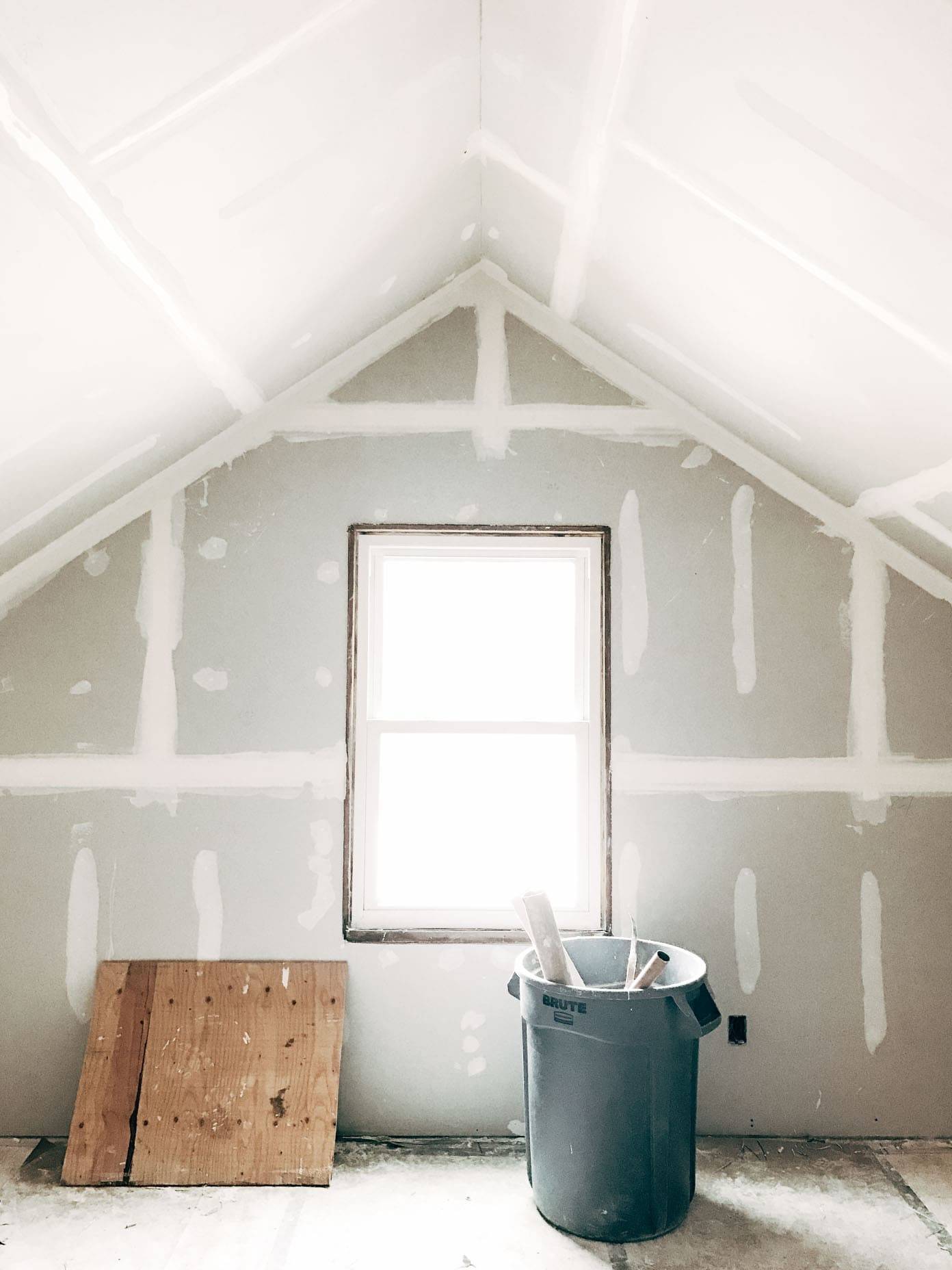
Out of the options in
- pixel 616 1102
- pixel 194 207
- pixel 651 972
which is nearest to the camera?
pixel 194 207

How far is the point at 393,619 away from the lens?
9.82 ft

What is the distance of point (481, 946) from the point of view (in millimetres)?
2797

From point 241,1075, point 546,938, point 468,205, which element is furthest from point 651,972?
point 468,205

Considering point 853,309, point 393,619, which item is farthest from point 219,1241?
point 853,309

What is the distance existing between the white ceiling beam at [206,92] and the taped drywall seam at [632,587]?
5.70 ft

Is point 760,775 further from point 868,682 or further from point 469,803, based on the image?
point 469,803

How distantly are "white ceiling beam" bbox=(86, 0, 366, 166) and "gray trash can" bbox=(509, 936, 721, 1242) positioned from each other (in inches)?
82.7

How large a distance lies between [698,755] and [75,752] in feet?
6.89

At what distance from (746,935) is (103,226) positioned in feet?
8.79

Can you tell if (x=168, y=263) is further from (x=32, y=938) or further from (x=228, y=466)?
(x=32, y=938)

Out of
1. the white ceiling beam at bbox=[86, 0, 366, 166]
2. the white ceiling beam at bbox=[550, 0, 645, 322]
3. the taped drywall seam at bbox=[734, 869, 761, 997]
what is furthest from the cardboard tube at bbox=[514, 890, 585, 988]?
the white ceiling beam at bbox=[86, 0, 366, 166]

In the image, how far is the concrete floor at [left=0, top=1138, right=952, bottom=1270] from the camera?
7.05 ft

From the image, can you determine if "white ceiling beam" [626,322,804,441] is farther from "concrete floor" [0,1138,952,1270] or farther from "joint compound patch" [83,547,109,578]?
"concrete floor" [0,1138,952,1270]

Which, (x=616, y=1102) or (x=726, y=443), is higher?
(x=726, y=443)
